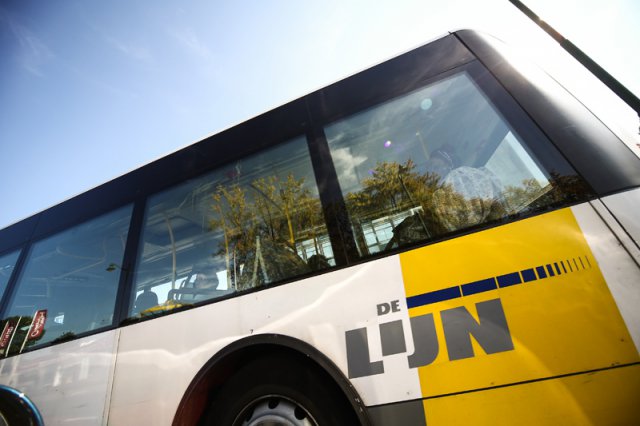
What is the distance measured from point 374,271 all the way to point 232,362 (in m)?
1.16

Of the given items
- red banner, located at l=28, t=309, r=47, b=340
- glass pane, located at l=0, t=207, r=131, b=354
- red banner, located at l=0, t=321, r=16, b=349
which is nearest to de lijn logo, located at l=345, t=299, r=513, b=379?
glass pane, located at l=0, t=207, r=131, b=354

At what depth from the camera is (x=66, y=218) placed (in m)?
3.16

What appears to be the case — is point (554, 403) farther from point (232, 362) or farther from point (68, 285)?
point (68, 285)

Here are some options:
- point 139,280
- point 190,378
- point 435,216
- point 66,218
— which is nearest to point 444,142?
point 435,216

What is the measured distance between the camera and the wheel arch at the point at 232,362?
179 centimetres

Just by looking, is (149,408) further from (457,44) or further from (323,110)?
(457,44)

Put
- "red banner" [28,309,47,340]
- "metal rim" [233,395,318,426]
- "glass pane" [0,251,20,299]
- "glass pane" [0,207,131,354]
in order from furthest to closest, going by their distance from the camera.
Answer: "glass pane" [0,251,20,299], "red banner" [28,309,47,340], "glass pane" [0,207,131,354], "metal rim" [233,395,318,426]

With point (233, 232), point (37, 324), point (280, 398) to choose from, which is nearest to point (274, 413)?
point (280, 398)

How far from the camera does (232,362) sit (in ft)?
6.68

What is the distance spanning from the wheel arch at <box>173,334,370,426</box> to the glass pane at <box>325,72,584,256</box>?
0.70 metres

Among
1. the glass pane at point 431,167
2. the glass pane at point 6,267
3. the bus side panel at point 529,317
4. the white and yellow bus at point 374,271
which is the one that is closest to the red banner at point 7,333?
the white and yellow bus at point 374,271

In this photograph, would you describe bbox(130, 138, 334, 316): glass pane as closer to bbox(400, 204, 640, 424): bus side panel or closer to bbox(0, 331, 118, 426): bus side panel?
bbox(0, 331, 118, 426): bus side panel

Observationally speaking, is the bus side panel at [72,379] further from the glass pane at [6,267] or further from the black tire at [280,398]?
the glass pane at [6,267]

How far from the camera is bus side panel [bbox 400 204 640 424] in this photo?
1.31 m
